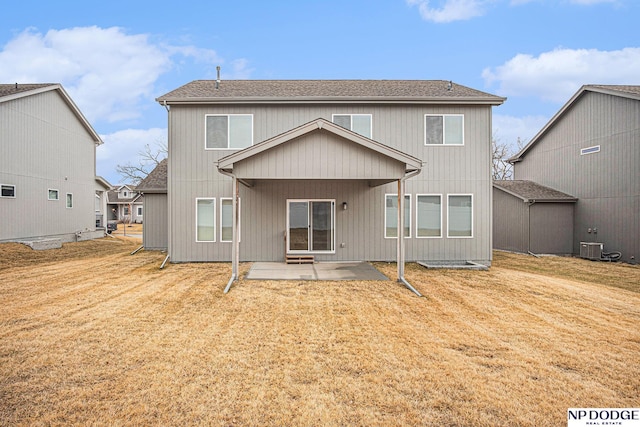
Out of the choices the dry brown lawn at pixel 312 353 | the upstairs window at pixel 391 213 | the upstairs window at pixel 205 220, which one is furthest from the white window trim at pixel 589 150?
the upstairs window at pixel 205 220

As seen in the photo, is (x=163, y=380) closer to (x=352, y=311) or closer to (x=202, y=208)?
(x=352, y=311)

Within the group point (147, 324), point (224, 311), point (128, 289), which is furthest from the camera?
point (128, 289)

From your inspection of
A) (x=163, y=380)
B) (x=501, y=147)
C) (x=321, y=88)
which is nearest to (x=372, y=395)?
(x=163, y=380)

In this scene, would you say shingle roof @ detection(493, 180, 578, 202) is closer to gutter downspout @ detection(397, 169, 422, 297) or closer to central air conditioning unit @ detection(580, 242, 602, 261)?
central air conditioning unit @ detection(580, 242, 602, 261)

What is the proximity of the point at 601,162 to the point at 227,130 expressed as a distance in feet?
49.3

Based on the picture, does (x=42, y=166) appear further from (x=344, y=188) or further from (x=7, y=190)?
(x=344, y=188)

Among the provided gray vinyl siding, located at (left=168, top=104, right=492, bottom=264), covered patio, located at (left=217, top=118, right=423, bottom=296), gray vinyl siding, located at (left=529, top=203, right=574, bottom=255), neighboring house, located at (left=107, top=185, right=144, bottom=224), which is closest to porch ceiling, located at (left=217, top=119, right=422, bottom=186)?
covered patio, located at (left=217, top=118, right=423, bottom=296)

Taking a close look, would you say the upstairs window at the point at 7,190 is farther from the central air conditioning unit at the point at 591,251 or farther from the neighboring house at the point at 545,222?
the central air conditioning unit at the point at 591,251

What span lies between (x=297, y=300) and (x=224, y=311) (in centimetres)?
153

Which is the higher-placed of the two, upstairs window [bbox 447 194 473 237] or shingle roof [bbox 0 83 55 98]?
shingle roof [bbox 0 83 55 98]

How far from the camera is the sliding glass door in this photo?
1140cm

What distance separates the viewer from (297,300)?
707cm

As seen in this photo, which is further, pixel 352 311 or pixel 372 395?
pixel 352 311

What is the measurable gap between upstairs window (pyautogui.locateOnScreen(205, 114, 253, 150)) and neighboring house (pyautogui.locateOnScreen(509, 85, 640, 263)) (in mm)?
14163
